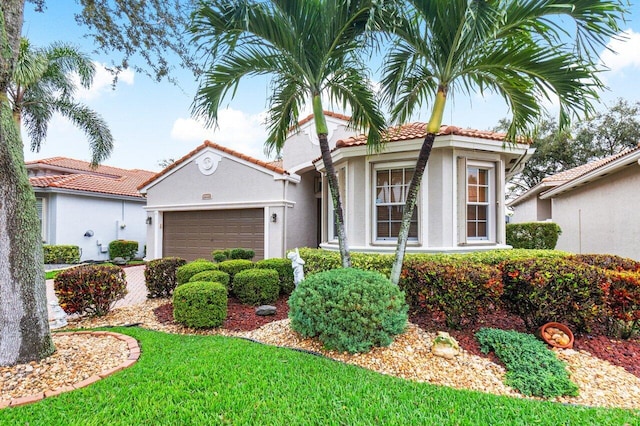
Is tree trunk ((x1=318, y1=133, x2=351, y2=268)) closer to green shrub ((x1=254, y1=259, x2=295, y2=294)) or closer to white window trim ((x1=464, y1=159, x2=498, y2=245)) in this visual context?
green shrub ((x1=254, y1=259, x2=295, y2=294))

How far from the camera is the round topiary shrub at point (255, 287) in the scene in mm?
7414

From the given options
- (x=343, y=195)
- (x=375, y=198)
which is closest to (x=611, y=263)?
(x=375, y=198)

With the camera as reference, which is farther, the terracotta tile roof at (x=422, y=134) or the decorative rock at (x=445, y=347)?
the terracotta tile roof at (x=422, y=134)

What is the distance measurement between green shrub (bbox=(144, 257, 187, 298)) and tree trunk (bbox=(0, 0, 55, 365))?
13.2 feet

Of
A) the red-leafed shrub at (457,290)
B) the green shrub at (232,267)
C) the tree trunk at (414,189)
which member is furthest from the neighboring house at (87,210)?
the red-leafed shrub at (457,290)

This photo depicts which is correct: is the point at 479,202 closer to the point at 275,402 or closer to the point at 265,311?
the point at 265,311

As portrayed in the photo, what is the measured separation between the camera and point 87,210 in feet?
57.6

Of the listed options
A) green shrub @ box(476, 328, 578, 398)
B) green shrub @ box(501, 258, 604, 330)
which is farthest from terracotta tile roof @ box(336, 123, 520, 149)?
green shrub @ box(476, 328, 578, 398)

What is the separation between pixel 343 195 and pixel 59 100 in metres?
12.9

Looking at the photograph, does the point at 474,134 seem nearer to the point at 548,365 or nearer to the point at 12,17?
the point at 548,365

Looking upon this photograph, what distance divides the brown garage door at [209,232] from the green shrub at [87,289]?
617 centimetres

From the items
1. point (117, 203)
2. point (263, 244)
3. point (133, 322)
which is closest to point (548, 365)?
point (133, 322)

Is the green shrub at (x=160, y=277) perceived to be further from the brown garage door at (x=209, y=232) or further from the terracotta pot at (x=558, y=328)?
the terracotta pot at (x=558, y=328)

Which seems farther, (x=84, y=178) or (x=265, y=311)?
(x=84, y=178)
